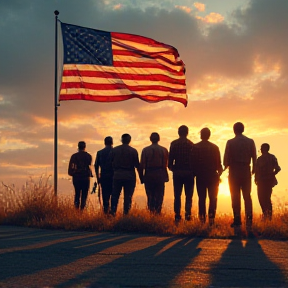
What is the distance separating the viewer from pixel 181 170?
10.9m

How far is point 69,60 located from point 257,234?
714cm

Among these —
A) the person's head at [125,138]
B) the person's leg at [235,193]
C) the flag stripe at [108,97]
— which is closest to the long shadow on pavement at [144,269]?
the person's leg at [235,193]

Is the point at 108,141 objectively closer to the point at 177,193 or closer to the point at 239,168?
the point at 177,193

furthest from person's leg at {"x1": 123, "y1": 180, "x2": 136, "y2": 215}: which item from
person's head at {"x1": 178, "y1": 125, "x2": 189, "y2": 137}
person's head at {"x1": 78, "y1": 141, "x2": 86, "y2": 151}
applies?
person's head at {"x1": 78, "y1": 141, "x2": 86, "y2": 151}

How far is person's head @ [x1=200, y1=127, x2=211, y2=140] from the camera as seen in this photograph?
421 inches

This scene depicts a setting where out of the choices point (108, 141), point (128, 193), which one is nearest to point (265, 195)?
point (128, 193)

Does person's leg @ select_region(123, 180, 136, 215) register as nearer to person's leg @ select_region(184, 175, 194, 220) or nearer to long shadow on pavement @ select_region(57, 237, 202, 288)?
person's leg @ select_region(184, 175, 194, 220)

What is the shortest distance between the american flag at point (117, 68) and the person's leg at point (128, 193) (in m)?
3.18

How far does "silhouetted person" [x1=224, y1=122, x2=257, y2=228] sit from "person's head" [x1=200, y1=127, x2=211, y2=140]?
0.43 m

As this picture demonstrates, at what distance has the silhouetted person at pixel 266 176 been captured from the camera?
12781 mm

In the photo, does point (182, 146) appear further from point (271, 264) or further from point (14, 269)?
point (14, 269)

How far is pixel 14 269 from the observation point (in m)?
5.72

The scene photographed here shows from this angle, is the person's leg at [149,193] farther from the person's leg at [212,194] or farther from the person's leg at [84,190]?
the person's leg at [84,190]

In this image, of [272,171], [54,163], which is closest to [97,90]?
[54,163]
